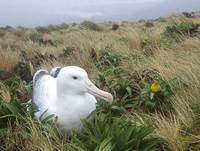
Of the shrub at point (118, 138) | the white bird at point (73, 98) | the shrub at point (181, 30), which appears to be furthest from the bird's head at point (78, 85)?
the shrub at point (181, 30)

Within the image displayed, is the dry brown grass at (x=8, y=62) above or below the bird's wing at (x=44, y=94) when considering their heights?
below

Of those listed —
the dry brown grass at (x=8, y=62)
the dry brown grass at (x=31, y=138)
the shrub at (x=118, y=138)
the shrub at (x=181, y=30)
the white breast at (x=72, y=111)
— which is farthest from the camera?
the shrub at (x=181, y=30)

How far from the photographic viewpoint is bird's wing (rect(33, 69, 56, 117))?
3594mm

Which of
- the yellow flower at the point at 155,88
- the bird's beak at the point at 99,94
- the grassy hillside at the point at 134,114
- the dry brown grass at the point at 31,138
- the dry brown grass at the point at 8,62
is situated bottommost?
the dry brown grass at the point at 8,62

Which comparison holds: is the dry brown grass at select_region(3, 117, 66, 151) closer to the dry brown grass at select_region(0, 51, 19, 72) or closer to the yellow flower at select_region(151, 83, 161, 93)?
the yellow flower at select_region(151, 83, 161, 93)

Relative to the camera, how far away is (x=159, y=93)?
151 inches

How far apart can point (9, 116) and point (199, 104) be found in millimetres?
1418

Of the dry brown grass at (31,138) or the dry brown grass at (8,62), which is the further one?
the dry brown grass at (8,62)

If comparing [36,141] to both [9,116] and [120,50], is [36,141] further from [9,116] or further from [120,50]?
[120,50]

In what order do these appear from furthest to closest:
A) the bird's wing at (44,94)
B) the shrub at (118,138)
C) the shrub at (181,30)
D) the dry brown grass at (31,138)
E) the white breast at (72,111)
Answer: the shrub at (181,30)
the bird's wing at (44,94)
the white breast at (72,111)
the dry brown grass at (31,138)
the shrub at (118,138)

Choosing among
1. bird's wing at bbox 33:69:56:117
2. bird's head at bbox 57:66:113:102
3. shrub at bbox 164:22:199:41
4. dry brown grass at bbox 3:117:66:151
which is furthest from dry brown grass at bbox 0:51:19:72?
bird's head at bbox 57:66:113:102

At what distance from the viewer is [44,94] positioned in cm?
371

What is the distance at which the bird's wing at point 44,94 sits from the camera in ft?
11.8

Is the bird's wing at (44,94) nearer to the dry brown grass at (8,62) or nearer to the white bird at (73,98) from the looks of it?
the white bird at (73,98)
